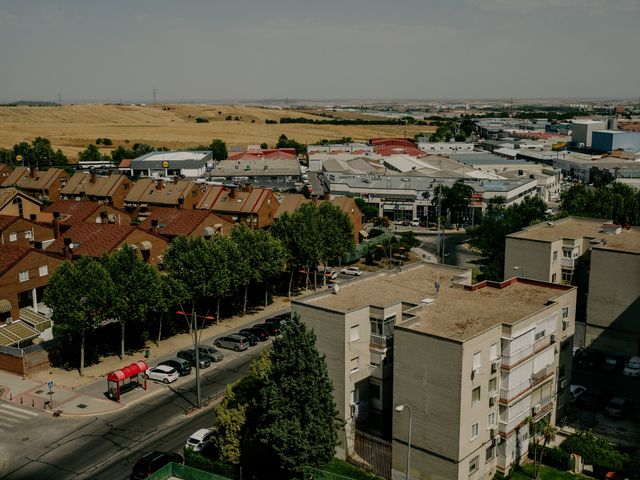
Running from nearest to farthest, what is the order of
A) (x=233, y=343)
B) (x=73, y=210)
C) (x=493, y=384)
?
(x=493, y=384)
(x=233, y=343)
(x=73, y=210)

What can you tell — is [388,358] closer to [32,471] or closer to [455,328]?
[455,328]

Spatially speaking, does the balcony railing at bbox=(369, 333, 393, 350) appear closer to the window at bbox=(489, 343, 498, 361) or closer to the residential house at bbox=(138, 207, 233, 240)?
the window at bbox=(489, 343, 498, 361)

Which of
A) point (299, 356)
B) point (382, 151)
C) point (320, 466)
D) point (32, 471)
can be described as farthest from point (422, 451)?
point (382, 151)

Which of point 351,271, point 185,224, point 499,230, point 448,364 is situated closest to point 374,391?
point 448,364

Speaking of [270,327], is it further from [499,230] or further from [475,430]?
[499,230]

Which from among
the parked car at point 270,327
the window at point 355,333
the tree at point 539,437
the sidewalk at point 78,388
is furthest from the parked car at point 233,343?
the tree at point 539,437

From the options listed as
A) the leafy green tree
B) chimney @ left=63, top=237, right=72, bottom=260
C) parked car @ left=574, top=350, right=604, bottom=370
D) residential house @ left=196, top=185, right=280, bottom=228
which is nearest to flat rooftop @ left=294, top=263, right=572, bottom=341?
parked car @ left=574, top=350, right=604, bottom=370
